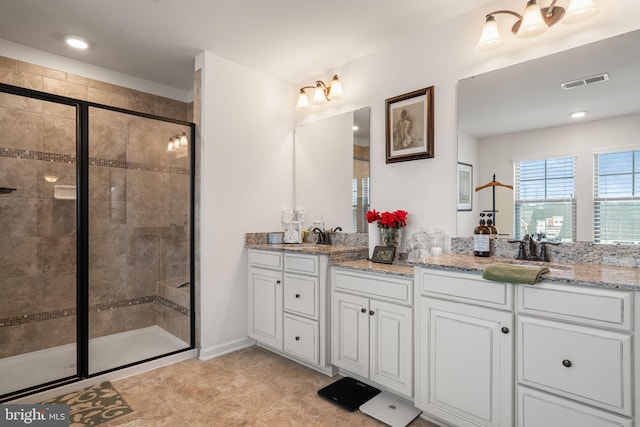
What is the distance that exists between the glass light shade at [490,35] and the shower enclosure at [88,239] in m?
2.41

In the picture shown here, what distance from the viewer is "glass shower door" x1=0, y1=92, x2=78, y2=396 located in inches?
96.5

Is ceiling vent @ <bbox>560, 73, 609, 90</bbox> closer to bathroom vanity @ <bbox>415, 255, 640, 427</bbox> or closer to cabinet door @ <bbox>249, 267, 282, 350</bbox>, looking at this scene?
bathroom vanity @ <bbox>415, 255, 640, 427</bbox>

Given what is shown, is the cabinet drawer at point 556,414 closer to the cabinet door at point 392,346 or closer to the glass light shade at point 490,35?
the cabinet door at point 392,346

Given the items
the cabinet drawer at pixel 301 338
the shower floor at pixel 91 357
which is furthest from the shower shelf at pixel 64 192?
the cabinet drawer at pixel 301 338

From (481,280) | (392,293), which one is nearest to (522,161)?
(481,280)

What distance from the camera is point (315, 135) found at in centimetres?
342

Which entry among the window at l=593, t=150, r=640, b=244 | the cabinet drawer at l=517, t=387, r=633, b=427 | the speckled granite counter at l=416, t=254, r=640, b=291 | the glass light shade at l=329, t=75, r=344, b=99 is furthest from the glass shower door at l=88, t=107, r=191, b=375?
the window at l=593, t=150, r=640, b=244

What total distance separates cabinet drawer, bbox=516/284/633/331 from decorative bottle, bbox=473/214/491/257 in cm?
64

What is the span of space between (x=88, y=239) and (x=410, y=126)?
103 inches

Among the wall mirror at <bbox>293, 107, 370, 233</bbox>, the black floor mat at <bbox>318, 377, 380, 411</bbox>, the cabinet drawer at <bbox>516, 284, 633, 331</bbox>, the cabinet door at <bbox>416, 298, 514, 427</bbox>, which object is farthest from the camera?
the wall mirror at <bbox>293, 107, 370, 233</bbox>

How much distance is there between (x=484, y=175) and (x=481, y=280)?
88 centimetres

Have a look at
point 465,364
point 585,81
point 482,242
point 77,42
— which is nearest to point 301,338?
point 465,364

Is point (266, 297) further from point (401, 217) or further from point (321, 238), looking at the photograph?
point (401, 217)

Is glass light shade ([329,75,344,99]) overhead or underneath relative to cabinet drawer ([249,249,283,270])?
overhead
